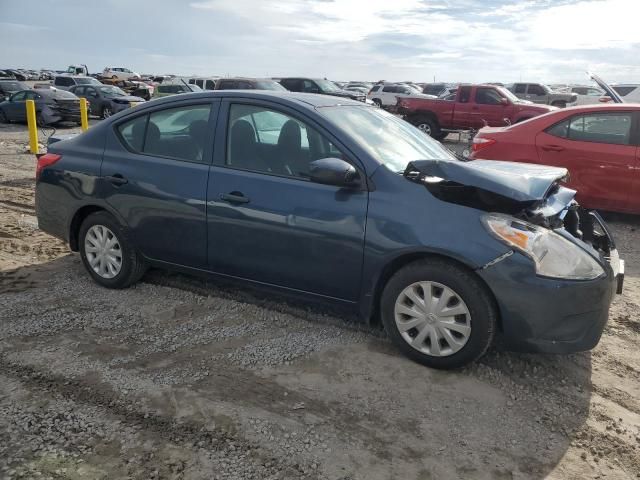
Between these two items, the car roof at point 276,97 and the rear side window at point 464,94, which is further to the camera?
the rear side window at point 464,94

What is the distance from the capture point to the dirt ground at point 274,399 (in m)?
2.56

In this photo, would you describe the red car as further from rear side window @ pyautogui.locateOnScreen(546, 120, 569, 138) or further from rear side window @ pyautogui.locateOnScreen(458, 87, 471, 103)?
rear side window @ pyautogui.locateOnScreen(458, 87, 471, 103)

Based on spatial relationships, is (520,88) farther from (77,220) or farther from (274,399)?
(274,399)

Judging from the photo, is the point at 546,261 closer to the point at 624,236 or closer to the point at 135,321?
the point at 135,321

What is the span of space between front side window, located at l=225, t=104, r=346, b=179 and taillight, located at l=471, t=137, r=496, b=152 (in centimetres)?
451

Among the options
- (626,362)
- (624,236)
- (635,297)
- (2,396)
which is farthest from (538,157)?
(2,396)

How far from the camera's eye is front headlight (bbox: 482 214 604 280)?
3.04 m

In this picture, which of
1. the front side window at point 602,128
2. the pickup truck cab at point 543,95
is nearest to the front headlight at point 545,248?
the front side window at point 602,128

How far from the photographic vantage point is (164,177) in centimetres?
410

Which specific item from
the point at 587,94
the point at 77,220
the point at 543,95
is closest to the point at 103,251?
the point at 77,220

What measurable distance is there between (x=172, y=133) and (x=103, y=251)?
1.17 m

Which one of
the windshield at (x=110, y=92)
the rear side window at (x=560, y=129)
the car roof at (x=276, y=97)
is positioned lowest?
the rear side window at (x=560, y=129)

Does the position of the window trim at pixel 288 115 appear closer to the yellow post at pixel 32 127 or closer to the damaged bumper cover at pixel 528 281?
the damaged bumper cover at pixel 528 281

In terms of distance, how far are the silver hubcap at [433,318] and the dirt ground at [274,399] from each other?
0.18 m
